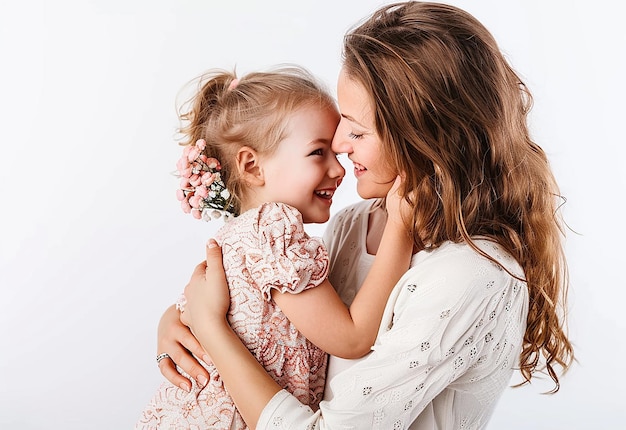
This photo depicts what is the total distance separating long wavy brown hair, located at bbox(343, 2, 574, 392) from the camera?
187cm

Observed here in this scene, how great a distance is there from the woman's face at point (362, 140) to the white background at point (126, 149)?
1841 millimetres

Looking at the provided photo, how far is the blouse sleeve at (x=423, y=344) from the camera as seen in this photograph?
1.75m

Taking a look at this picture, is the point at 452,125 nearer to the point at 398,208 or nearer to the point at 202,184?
the point at 398,208

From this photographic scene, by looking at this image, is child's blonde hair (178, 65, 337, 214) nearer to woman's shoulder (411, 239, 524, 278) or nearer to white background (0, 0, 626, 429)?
woman's shoulder (411, 239, 524, 278)

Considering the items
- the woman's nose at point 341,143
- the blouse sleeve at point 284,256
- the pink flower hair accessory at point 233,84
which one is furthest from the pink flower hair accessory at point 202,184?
the woman's nose at point 341,143

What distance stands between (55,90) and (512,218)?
8.47ft

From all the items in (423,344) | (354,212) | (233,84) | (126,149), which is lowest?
(423,344)

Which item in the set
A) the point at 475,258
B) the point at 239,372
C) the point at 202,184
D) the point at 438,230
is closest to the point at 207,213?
the point at 202,184

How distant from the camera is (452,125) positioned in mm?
1891

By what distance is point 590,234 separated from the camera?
3982mm

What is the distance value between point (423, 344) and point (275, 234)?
18.0 inches

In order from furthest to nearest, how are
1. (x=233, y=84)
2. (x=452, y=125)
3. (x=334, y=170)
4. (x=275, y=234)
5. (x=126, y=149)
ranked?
(x=126, y=149) → (x=233, y=84) → (x=334, y=170) → (x=275, y=234) → (x=452, y=125)

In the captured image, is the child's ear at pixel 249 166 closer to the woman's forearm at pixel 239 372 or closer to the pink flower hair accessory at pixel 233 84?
the pink flower hair accessory at pixel 233 84

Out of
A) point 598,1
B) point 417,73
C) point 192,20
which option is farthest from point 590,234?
point 417,73
